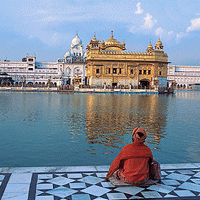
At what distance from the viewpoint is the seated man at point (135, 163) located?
5613 mm

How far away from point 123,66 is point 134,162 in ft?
177

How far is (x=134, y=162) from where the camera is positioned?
18.5 ft

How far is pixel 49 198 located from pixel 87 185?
84 cm

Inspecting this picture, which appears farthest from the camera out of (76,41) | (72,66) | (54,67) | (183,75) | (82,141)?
(183,75)

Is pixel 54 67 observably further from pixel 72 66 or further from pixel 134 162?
pixel 134 162

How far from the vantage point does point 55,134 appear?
11477 millimetres

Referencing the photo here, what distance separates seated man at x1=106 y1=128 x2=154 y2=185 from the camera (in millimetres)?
5613

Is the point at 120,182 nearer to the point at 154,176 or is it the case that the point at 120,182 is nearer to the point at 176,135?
the point at 154,176

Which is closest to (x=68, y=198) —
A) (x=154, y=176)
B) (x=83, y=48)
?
(x=154, y=176)

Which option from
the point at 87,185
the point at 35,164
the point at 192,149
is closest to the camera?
the point at 87,185

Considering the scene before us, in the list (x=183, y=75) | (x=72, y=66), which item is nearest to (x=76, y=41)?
(x=72, y=66)

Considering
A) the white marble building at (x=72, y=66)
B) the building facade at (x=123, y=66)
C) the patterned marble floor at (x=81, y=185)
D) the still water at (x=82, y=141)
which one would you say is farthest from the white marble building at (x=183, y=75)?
the patterned marble floor at (x=81, y=185)

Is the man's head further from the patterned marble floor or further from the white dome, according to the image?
the white dome

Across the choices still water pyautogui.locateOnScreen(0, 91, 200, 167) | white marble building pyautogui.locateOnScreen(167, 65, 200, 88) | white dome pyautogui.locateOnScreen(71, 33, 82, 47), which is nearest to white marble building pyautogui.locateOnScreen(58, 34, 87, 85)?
white dome pyautogui.locateOnScreen(71, 33, 82, 47)
